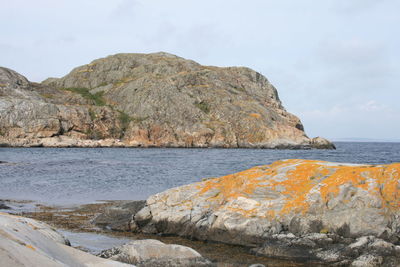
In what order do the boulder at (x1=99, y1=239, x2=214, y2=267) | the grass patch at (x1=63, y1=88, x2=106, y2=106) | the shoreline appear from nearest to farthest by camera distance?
the boulder at (x1=99, y1=239, x2=214, y2=267) → the shoreline → the grass patch at (x1=63, y1=88, x2=106, y2=106)

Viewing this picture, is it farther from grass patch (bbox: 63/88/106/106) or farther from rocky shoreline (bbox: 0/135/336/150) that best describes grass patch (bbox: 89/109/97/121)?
grass patch (bbox: 63/88/106/106)

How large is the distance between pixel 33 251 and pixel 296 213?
8.92m

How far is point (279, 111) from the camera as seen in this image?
5536 inches

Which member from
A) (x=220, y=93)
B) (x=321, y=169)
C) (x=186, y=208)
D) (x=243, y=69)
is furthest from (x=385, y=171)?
(x=243, y=69)

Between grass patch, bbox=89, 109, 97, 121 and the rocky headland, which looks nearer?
the rocky headland

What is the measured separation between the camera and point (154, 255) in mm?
10000

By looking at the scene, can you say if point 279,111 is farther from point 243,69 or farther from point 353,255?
point 353,255

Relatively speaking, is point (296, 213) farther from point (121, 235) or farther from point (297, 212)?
point (121, 235)

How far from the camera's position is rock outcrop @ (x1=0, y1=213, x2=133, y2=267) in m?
4.31

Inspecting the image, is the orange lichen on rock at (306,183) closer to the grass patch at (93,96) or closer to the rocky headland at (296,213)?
the rocky headland at (296,213)

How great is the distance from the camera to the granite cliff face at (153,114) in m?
106

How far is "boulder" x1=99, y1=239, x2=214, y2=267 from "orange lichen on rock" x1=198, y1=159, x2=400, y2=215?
3395 millimetres

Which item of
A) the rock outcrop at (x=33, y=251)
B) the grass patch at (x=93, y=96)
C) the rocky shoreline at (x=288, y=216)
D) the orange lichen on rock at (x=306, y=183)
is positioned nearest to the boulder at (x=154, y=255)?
the rocky shoreline at (x=288, y=216)

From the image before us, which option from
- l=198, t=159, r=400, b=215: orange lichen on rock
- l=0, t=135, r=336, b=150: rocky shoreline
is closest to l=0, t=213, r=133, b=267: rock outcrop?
l=198, t=159, r=400, b=215: orange lichen on rock
